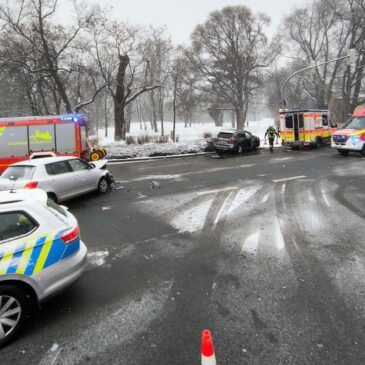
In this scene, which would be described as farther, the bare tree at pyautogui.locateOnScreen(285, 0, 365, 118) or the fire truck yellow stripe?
the bare tree at pyautogui.locateOnScreen(285, 0, 365, 118)

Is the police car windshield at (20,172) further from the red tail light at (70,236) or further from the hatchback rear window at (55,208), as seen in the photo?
the red tail light at (70,236)

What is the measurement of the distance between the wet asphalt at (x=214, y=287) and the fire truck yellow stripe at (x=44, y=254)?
73 centimetres

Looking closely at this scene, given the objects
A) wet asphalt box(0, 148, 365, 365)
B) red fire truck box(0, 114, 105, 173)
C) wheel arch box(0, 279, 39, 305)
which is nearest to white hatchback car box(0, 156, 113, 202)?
wet asphalt box(0, 148, 365, 365)

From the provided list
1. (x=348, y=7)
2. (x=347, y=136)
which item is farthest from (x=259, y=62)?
(x=347, y=136)

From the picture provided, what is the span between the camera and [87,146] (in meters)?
18.6

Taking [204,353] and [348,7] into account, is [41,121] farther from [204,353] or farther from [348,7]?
[348,7]

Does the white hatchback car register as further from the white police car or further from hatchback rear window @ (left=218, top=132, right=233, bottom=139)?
hatchback rear window @ (left=218, top=132, right=233, bottom=139)

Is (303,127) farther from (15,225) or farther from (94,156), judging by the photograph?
(15,225)

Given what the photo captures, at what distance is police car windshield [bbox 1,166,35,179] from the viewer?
921 centimetres

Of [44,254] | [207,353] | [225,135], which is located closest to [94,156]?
[225,135]

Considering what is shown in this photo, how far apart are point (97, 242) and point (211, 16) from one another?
4076cm

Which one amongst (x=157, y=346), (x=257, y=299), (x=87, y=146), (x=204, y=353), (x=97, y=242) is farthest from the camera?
(x=87, y=146)

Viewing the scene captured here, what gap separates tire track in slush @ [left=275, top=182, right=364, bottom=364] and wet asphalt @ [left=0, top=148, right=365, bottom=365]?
1 cm

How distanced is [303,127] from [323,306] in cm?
2206
